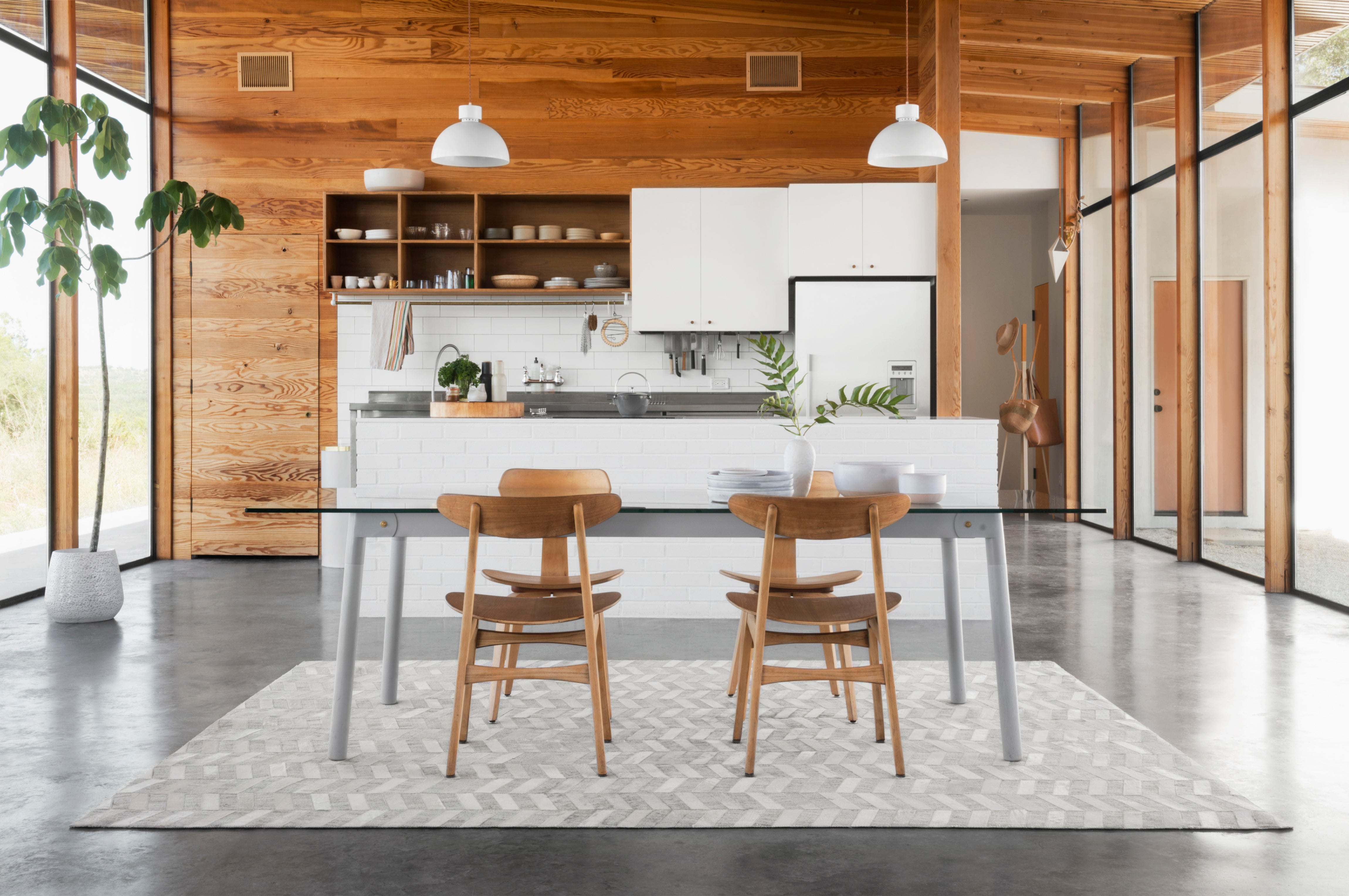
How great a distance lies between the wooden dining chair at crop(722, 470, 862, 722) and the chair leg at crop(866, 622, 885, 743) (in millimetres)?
128

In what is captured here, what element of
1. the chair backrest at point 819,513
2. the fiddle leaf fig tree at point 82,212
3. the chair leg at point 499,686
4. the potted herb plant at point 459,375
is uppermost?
the fiddle leaf fig tree at point 82,212

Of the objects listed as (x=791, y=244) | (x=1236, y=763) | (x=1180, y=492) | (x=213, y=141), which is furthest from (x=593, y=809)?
(x=213, y=141)

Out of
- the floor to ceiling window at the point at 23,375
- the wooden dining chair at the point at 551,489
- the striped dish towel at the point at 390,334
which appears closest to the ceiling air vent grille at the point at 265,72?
the floor to ceiling window at the point at 23,375

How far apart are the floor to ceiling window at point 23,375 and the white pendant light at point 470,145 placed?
2320 mm

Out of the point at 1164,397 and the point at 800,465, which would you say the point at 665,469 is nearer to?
the point at 800,465

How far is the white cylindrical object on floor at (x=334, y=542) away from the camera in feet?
21.5

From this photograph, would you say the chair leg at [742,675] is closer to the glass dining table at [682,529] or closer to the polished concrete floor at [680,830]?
the glass dining table at [682,529]

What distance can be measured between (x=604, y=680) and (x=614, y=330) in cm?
436

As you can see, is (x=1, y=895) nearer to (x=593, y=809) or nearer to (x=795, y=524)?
(x=593, y=809)

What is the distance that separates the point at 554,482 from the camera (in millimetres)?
3783

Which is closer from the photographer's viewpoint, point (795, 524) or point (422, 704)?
point (795, 524)

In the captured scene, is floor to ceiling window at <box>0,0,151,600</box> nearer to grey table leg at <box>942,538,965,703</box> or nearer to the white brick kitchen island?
the white brick kitchen island

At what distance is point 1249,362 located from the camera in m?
6.14

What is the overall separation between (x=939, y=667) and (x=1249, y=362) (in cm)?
335
